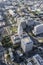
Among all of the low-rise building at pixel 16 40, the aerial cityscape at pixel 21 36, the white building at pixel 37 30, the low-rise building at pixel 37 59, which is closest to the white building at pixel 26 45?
the aerial cityscape at pixel 21 36

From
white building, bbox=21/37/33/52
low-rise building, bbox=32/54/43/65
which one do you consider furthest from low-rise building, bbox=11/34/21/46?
low-rise building, bbox=32/54/43/65

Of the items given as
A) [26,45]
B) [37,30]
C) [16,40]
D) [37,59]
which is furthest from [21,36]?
[37,59]

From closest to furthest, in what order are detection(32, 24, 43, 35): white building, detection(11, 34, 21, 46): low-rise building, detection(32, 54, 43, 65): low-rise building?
1. detection(32, 54, 43, 65): low-rise building
2. detection(11, 34, 21, 46): low-rise building
3. detection(32, 24, 43, 35): white building

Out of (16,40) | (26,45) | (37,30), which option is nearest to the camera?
(26,45)

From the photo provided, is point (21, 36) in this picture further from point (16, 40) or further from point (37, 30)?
point (37, 30)

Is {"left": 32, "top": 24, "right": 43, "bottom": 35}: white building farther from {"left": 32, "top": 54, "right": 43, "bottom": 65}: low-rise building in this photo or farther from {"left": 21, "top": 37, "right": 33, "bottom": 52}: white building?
{"left": 32, "top": 54, "right": 43, "bottom": 65}: low-rise building

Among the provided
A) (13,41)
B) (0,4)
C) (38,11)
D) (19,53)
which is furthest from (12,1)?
(19,53)

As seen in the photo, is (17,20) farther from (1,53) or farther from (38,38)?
(1,53)

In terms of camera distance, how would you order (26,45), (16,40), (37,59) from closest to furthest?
1. (37,59)
2. (26,45)
3. (16,40)
